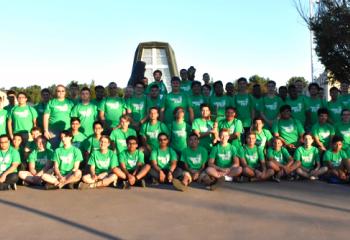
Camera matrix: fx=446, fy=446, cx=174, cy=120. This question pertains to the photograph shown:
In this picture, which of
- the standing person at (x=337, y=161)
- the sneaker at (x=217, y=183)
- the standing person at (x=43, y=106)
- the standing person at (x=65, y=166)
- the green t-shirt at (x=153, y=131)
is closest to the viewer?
the sneaker at (x=217, y=183)

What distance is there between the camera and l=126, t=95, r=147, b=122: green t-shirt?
1001 cm

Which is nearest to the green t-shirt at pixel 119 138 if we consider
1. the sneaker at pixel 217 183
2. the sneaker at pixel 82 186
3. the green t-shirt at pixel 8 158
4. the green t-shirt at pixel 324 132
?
the sneaker at pixel 82 186

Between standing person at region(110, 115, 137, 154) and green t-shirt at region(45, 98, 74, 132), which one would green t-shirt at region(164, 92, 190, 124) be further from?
green t-shirt at region(45, 98, 74, 132)

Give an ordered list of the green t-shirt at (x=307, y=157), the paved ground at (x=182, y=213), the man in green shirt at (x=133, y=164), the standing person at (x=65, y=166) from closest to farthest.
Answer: the paved ground at (x=182, y=213) < the standing person at (x=65, y=166) < the man in green shirt at (x=133, y=164) < the green t-shirt at (x=307, y=157)

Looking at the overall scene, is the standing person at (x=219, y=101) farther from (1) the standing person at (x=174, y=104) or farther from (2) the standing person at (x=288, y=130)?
(2) the standing person at (x=288, y=130)

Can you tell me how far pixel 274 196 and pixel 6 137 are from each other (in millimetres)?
5210

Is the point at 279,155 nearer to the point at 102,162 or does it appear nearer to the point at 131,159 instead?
the point at 131,159

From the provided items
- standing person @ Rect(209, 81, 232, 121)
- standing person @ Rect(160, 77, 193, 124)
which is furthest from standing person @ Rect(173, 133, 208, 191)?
standing person @ Rect(209, 81, 232, 121)

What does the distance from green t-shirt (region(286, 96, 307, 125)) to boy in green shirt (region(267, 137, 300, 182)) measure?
3.59 ft

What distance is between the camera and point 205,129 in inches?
375

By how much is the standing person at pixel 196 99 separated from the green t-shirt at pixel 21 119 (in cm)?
360

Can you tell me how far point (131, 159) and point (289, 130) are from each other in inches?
138

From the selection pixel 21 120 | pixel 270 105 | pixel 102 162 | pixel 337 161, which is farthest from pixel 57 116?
pixel 337 161

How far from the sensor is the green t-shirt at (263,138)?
938 cm
